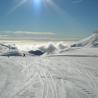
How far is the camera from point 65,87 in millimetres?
9008

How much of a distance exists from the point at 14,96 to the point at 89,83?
13.0ft

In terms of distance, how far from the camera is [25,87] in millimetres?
9039

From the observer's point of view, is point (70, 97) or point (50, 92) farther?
point (50, 92)

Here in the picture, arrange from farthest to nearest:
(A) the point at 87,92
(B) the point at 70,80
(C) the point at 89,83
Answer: (B) the point at 70,80 < (C) the point at 89,83 < (A) the point at 87,92

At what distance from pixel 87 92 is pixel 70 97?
95 centimetres

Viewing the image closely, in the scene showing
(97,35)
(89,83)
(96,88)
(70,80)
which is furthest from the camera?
(97,35)

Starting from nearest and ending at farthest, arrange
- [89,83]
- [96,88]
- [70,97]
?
[70,97]
[96,88]
[89,83]

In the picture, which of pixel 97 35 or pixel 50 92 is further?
pixel 97 35

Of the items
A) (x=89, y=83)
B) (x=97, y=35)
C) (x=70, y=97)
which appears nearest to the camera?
(x=70, y=97)

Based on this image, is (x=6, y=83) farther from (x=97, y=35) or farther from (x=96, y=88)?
(x=97, y=35)

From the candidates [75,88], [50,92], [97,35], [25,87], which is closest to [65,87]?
[75,88]

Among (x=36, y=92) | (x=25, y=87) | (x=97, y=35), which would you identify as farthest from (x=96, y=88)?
(x=97, y=35)

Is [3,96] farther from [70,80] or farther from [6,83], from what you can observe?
[70,80]

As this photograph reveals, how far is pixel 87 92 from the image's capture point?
8.10 m
